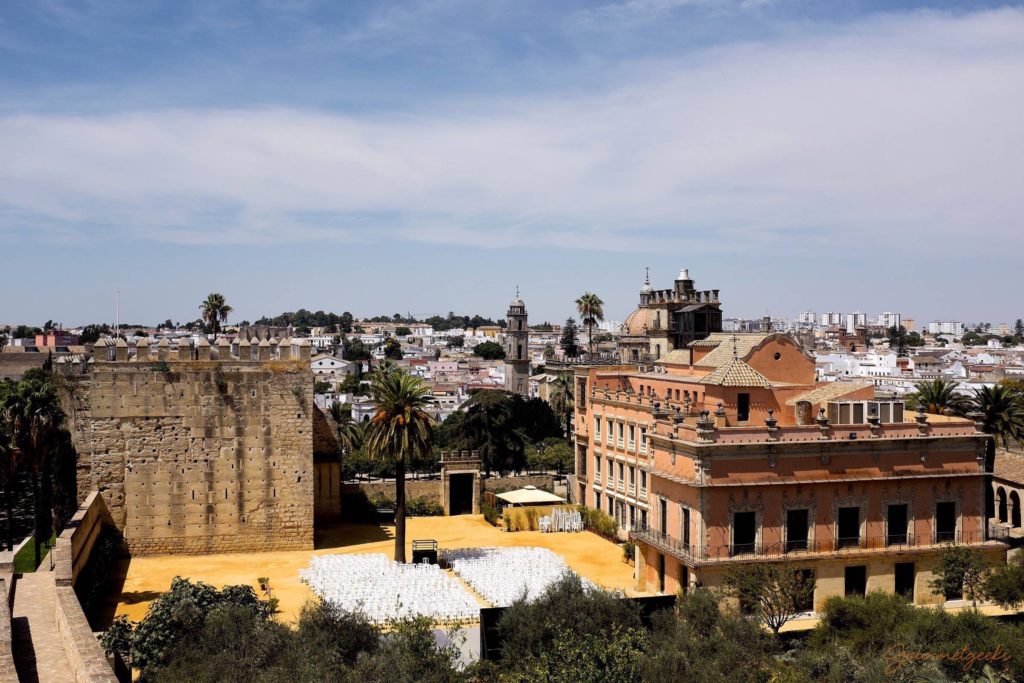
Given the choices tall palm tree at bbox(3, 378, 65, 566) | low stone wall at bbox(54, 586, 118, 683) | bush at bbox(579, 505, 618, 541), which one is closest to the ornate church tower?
bush at bbox(579, 505, 618, 541)

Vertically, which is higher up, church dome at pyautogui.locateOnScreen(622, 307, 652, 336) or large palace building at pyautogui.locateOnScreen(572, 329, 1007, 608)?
church dome at pyautogui.locateOnScreen(622, 307, 652, 336)

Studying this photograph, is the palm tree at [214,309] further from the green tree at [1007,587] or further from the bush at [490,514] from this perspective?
the green tree at [1007,587]

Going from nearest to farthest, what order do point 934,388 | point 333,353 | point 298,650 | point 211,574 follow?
point 298,650
point 211,574
point 934,388
point 333,353

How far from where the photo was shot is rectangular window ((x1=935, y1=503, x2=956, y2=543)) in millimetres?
32344

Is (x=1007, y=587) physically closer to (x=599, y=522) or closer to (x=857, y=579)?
(x=857, y=579)

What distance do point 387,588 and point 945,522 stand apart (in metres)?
18.6

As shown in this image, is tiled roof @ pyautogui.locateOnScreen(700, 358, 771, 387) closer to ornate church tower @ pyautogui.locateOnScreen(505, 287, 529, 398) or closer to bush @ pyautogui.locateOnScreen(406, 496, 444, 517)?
bush @ pyautogui.locateOnScreen(406, 496, 444, 517)

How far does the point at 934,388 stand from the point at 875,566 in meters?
11.7

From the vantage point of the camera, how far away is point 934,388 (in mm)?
40250

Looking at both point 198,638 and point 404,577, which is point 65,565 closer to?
point 198,638

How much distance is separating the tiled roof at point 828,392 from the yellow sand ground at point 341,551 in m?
9.37

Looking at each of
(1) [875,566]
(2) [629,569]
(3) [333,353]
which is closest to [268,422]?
(2) [629,569]

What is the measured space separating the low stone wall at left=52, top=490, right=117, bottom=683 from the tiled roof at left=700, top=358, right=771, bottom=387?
2288 centimetres

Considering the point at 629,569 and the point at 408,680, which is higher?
the point at 408,680
